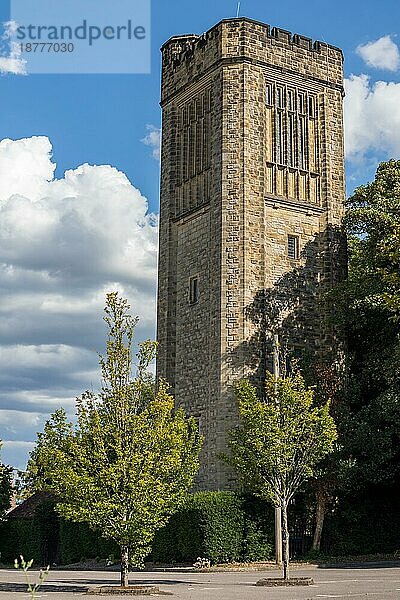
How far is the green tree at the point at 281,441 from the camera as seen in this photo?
2384 cm

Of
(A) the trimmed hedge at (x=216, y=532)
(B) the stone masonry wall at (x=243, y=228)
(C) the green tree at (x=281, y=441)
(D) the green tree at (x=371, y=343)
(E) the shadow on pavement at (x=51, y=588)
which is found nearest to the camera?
(E) the shadow on pavement at (x=51, y=588)

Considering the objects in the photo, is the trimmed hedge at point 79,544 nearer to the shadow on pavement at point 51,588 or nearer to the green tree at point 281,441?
the green tree at point 281,441

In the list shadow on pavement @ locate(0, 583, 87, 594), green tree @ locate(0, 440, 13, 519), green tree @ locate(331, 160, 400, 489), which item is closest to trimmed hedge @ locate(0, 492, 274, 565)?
green tree @ locate(331, 160, 400, 489)

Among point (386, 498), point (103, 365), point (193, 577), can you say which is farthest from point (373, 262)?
point (103, 365)

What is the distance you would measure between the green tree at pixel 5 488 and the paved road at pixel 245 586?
18664 millimetres

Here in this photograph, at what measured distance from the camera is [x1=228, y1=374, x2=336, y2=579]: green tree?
2384cm

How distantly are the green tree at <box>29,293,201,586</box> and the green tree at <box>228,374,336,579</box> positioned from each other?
4228mm

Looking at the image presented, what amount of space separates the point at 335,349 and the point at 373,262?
5678mm

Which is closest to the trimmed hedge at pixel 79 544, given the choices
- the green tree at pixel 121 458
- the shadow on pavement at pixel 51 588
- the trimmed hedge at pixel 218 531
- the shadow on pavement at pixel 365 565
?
the trimmed hedge at pixel 218 531

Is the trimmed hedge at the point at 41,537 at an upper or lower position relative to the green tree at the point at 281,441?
lower

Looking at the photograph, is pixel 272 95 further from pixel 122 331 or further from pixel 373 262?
pixel 122 331

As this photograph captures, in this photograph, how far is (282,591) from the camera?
1855 centimetres

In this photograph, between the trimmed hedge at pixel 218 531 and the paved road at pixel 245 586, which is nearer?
the paved road at pixel 245 586

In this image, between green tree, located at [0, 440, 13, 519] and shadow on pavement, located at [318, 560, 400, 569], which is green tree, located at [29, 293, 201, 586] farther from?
green tree, located at [0, 440, 13, 519]
